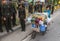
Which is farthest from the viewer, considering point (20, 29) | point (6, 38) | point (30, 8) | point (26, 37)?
point (30, 8)

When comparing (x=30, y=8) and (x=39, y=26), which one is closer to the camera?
(x=39, y=26)

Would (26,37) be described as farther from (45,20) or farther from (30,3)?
(30,3)

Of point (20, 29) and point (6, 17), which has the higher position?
point (6, 17)

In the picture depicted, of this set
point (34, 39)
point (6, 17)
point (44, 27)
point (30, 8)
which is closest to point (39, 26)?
point (44, 27)

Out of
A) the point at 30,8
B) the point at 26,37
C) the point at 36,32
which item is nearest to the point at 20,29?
the point at 36,32

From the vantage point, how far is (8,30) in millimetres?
15094

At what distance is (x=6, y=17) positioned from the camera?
47.9 feet

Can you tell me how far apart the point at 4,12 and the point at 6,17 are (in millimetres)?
336

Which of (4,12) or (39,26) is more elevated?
(4,12)

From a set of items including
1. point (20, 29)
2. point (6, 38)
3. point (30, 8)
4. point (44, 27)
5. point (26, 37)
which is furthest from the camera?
point (30, 8)

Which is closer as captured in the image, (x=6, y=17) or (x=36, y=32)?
(x=6, y=17)

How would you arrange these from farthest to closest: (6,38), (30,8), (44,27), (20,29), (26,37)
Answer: (30,8)
(20,29)
(44,27)
(26,37)
(6,38)

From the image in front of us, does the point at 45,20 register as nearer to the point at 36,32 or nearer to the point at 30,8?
the point at 36,32

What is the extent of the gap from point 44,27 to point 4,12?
3015 millimetres
